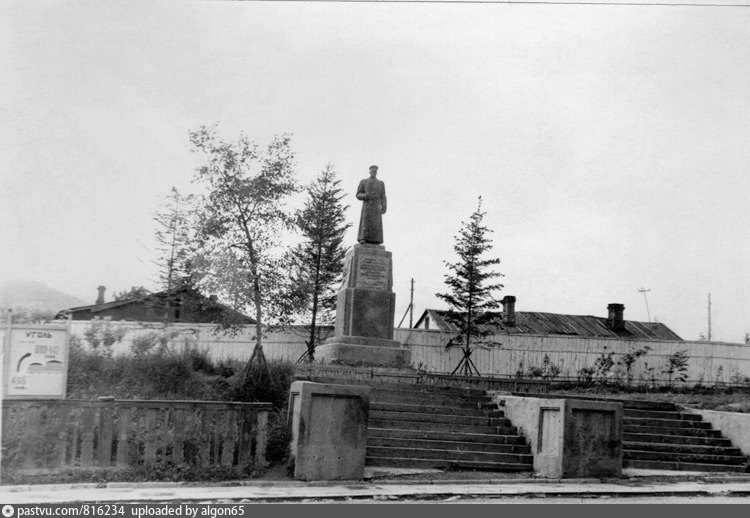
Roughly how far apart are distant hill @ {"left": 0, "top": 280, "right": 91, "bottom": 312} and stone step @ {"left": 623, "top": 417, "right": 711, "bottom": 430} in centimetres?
1034

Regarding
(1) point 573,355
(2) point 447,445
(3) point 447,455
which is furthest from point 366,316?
(1) point 573,355

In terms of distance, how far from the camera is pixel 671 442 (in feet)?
45.9

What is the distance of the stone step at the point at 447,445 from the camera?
1215 centimetres

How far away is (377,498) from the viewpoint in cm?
922

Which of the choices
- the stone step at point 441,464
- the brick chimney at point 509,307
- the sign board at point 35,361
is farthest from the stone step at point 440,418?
the brick chimney at point 509,307

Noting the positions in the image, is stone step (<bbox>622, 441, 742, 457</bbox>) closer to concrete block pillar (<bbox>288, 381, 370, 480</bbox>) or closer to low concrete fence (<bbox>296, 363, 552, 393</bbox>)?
low concrete fence (<bbox>296, 363, 552, 393</bbox>)

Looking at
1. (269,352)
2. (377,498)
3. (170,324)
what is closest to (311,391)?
(377,498)

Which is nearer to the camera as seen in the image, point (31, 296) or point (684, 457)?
point (31, 296)

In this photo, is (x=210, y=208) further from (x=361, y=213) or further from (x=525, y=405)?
(x=525, y=405)

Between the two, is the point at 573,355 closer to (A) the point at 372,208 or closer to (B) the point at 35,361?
(A) the point at 372,208

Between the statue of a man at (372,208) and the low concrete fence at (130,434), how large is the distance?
897 centimetres

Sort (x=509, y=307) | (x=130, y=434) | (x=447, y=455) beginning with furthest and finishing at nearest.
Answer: (x=509, y=307) < (x=447, y=455) < (x=130, y=434)

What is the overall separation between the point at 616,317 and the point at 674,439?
3206cm
